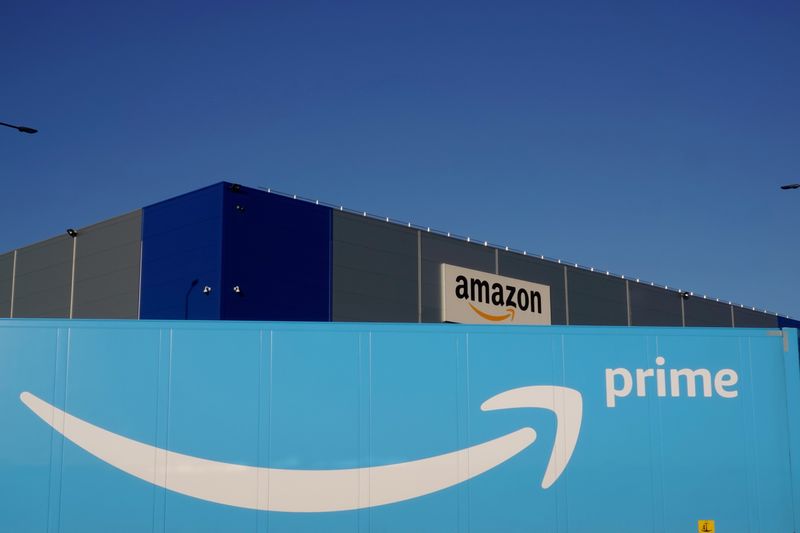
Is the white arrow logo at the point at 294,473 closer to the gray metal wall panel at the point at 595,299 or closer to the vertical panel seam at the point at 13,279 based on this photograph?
the gray metal wall panel at the point at 595,299

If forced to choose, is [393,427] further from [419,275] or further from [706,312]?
[706,312]

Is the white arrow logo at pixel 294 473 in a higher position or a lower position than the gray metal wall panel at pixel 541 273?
lower

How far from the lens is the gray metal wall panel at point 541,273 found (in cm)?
4038

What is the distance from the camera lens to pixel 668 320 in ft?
161

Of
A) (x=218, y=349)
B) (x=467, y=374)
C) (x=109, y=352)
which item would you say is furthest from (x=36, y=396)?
(x=467, y=374)

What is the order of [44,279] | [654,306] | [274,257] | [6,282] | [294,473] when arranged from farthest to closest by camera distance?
[654,306]
[6,282]
[44,279]
[274,257]
[294,473]

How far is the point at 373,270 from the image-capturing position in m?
35.1

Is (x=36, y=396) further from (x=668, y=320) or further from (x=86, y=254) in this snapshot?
(x=668, y=320)

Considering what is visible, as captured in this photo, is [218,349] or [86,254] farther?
[86,254]

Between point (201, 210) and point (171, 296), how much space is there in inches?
134

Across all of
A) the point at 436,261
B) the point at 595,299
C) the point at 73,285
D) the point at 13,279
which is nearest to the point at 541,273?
the point at 595,299

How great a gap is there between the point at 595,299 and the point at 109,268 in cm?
2355

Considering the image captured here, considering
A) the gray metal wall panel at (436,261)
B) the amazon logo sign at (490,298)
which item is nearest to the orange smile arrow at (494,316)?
the amazon logo sign at (490,298)

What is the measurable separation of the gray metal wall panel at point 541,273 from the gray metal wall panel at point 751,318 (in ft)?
56.5
